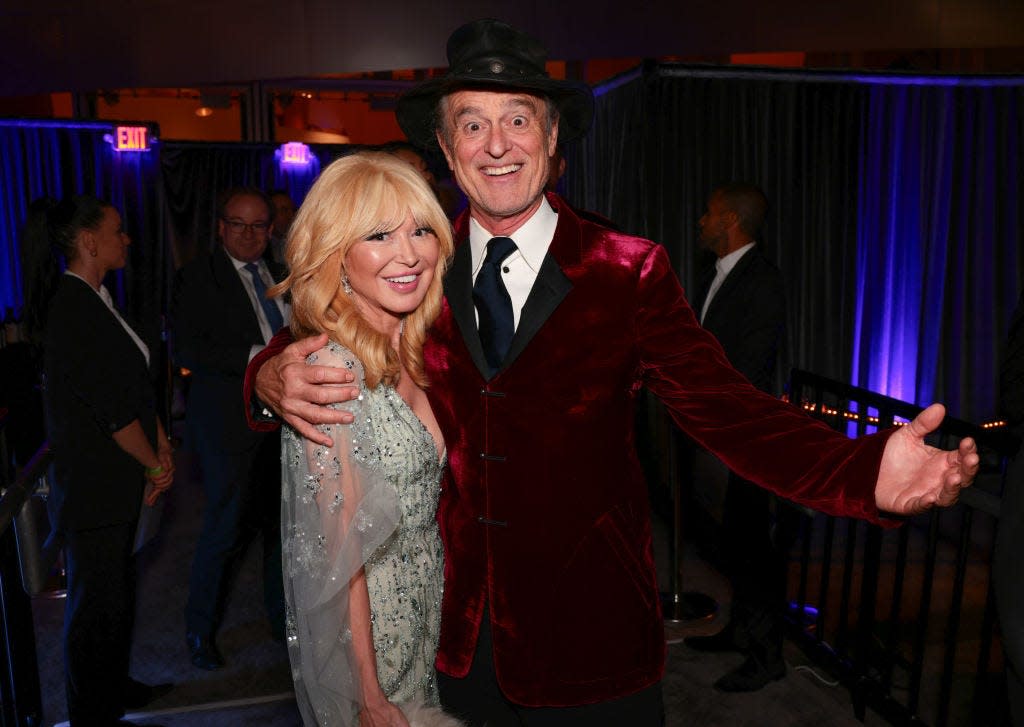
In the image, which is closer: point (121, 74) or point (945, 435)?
point (945, 435)

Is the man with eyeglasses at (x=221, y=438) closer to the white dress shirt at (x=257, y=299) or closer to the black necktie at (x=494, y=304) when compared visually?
the white dress shirt at (x=257, y=299)

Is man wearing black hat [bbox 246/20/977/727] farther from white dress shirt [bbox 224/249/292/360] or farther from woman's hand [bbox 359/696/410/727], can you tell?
white dress shirt [bbox 224/249/292/360]

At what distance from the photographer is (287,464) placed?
178 centimetres

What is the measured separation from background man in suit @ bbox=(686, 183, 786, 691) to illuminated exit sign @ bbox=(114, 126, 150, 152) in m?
9.82

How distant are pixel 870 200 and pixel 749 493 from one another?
4837mm

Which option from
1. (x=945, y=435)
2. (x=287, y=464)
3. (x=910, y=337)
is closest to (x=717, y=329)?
(x=945, y=435)

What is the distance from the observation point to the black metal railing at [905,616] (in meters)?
3.00

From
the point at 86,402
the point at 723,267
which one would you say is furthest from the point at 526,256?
the point at 723,267

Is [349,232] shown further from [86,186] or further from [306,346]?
[86,186]

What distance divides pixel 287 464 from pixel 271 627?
8.97 feet

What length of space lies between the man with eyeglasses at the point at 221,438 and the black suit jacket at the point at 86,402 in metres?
0.65

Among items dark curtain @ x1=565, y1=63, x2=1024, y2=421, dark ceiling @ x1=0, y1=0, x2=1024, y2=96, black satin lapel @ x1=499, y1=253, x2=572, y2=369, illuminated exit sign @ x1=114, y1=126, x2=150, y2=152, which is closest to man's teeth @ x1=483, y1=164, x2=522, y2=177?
black satin lapel @ x1=499, y1=253, x2=572, y2=369

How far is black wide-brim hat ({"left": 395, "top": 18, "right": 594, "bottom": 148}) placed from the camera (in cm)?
183

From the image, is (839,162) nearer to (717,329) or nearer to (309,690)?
(717,329)
